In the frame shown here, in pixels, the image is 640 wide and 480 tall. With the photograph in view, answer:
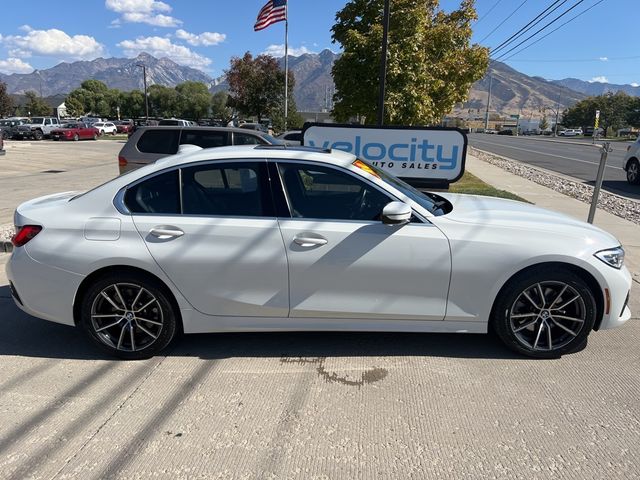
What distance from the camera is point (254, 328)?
3629 mm

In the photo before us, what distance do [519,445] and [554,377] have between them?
930 millimetres

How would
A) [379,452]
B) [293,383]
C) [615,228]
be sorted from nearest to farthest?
[379,452] < [293,383] < [615,228]

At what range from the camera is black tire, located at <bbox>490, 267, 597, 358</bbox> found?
3498mm

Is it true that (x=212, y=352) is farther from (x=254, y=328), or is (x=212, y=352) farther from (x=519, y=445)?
(x=519, y=445)

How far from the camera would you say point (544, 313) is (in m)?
3.58

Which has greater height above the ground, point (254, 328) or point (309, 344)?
point (254, 328)

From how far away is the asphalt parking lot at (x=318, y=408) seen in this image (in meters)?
2.57

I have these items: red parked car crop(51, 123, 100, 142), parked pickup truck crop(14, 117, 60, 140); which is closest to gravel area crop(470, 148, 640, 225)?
red parked car crop(51, 123, 100, 142)

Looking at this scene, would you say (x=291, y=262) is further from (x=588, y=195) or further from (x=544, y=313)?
(x=588, y=195)

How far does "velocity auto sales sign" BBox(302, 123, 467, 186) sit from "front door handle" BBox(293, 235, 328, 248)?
5617 mm

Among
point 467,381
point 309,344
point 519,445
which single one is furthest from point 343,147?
point 519,445

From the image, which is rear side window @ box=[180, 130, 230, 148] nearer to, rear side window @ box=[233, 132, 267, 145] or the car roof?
rear side window @ box=[233, 132, 267, 145]

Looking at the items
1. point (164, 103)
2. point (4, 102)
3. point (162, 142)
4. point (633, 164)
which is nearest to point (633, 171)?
point (633, 164)

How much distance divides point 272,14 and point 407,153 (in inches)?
708
